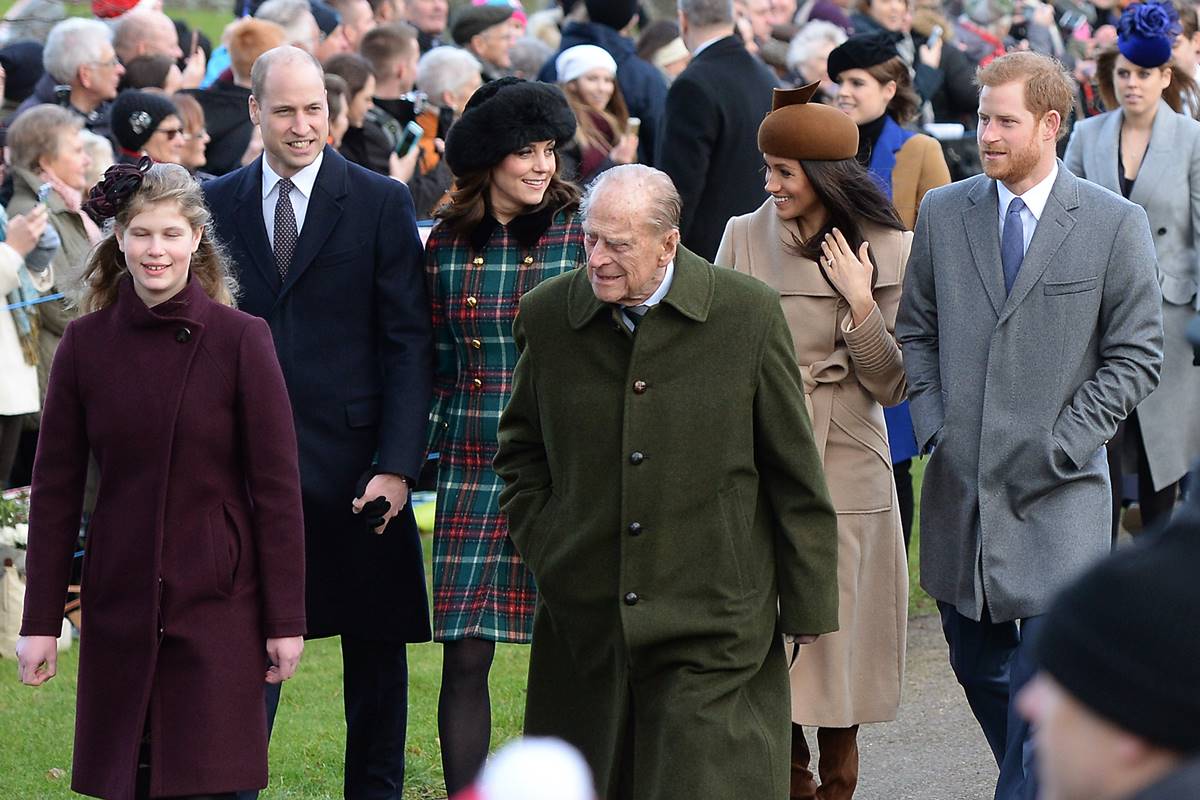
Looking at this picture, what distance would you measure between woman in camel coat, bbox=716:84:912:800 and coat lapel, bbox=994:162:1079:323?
424 millimetres

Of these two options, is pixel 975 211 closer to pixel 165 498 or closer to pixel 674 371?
pixel 674 371

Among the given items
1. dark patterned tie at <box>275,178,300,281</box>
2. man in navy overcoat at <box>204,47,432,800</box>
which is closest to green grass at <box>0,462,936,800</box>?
man in navy overcoat at <box>204,47,432,800</box>

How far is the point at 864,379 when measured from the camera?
5.32 metres

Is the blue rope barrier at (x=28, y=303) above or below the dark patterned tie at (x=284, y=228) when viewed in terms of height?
below

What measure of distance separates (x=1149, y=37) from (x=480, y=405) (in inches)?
142

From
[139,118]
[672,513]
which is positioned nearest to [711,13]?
[139,118]

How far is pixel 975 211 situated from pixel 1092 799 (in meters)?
3.45

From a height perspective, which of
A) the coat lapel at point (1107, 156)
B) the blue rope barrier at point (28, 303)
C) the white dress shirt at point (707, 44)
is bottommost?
the blue rope barrier at point (28, 303)

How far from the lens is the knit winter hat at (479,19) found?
37.8 ft

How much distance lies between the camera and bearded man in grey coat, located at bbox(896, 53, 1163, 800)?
494cm

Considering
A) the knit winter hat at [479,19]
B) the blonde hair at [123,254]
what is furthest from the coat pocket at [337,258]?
the knit winter hat at [479,19]

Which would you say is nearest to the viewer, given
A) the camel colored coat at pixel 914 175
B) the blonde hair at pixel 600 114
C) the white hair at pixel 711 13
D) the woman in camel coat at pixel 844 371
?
the woman in camel coat at pixel 844 371

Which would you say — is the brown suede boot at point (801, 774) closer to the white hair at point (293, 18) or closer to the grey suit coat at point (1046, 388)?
the grey suit coat at point (1046, 388)

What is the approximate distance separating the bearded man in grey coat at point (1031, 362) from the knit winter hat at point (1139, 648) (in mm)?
3111
